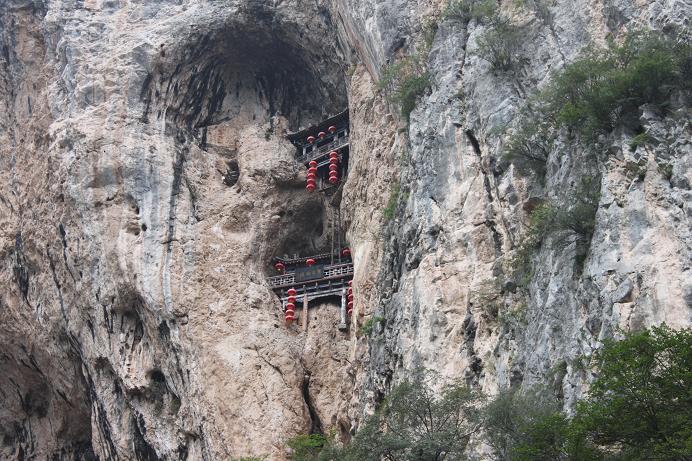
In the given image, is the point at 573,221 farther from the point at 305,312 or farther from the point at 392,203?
the point at 305,312

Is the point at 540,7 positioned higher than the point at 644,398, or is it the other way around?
the point at 540,7

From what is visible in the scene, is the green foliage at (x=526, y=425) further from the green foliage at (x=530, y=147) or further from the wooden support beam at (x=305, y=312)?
the wooden support beam at (x=305, y=312)

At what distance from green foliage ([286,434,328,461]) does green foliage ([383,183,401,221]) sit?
4486mm

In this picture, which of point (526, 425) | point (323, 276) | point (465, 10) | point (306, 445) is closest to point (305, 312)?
point (323, 276)

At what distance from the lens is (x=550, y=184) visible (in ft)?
45.1

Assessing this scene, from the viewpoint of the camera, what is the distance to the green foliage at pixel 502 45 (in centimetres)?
1617

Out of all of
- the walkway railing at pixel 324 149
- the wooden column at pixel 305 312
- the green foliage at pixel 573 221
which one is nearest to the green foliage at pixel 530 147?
the green foliage at pixel 573 221

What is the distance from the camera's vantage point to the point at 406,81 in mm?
18172

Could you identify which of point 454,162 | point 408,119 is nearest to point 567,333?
point 454,162

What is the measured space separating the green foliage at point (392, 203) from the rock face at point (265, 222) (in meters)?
0.10

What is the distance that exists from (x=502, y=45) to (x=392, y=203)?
3.79m

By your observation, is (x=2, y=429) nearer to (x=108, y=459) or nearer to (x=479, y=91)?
(x=108, y=459)

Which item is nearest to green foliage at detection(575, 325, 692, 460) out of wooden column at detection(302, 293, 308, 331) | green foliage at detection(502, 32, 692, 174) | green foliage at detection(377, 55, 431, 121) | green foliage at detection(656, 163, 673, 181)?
green foliage at detection(656, 163, 673, 181)

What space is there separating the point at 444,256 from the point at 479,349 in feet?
6.41
